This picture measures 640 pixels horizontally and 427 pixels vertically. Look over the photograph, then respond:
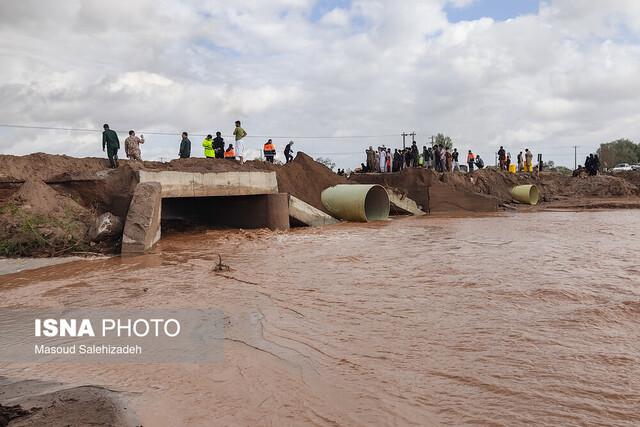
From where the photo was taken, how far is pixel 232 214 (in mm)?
16984

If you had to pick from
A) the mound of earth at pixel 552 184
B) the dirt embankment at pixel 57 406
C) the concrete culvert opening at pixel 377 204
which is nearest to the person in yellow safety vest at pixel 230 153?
the concrete culvert opening at pixel 377 204

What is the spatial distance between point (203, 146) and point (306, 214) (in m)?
4.76

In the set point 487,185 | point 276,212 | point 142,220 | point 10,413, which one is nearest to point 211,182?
point 276,212

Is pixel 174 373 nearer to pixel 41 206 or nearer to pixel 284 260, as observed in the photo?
pixel 284 260

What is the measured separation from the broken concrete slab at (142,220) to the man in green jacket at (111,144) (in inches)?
92.0

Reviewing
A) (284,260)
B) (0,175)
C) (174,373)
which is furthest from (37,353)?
(0,175)

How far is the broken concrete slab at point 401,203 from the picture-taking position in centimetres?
2191

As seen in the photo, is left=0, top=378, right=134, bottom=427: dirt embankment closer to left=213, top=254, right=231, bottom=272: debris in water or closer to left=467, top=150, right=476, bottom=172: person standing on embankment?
left=213, top=254, right=231, bottom=272: debris in water

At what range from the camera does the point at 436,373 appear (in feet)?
13.3

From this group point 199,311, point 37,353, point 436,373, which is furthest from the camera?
point 199,311

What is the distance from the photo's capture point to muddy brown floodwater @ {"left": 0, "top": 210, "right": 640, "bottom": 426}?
3469 millimetres

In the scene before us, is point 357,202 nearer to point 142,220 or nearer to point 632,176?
point 142,220

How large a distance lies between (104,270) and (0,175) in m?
5.52

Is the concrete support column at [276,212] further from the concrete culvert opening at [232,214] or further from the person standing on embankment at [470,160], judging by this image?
the person standing on embankment at [470,160]
